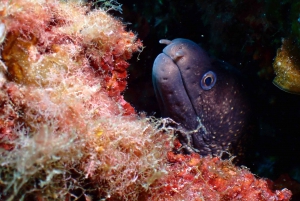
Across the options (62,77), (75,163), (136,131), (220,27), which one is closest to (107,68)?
(62,77)

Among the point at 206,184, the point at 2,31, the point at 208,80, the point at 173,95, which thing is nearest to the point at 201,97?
the point at 208,80

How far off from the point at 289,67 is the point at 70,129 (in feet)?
6.37

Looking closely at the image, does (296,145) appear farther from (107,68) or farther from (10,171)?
(10,171)

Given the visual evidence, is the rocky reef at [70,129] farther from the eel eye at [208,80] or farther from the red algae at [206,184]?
the eel eye at [208,80]

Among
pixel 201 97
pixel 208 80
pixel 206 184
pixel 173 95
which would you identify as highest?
pixel 208 80

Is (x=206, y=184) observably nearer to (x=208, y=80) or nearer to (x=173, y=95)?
(x=173, y=95)

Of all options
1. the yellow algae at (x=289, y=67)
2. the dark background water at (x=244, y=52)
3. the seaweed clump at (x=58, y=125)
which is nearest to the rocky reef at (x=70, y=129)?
the seaweed clump at (x=58, y=125)

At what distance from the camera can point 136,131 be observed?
1902 mm

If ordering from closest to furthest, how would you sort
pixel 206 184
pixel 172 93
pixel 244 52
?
pixel 206 184, pixel 172 93, pixel 244 52

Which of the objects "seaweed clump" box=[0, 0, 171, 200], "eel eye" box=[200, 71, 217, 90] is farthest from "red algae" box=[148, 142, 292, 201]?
"eel eye" box=[200, 71, 217, 90]

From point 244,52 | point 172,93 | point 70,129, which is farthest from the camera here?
point 244,52

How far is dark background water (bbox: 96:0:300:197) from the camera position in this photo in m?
3.17

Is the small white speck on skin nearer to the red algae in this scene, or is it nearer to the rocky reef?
the rocky reef

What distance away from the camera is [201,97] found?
3262 mm
